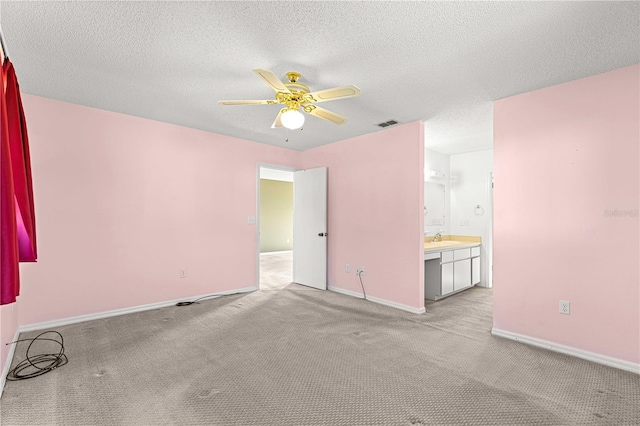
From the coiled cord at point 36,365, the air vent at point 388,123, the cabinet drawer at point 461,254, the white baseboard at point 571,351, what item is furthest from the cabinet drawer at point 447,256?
the coiled cord at point 36,365

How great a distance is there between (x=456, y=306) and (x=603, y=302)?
5.85 ft

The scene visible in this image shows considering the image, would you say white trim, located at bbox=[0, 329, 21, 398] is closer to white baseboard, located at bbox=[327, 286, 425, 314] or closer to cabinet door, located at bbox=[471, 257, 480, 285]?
white baseboard, located at bbox=[327, 286, 425, 314]

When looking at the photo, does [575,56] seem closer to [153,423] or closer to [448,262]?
[448,262]

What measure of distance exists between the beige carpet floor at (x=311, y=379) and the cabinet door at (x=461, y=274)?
1.27 meters

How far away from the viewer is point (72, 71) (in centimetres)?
261

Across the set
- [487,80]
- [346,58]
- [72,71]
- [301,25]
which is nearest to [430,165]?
[487,80]

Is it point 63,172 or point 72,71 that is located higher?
point 72,71

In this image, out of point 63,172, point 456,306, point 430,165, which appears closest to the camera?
point 63,172

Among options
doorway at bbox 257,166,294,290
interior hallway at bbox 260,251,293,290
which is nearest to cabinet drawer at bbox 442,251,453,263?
interior hallway at bbox 260,251,293,290

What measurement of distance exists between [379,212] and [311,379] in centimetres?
258

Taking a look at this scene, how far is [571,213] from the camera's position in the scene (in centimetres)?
271

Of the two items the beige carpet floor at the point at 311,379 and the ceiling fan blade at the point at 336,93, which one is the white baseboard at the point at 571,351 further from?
the ceiling fan blade at the point at 336,93

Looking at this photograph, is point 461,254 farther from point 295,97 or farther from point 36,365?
point 36,365

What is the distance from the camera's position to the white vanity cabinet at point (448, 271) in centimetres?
443
